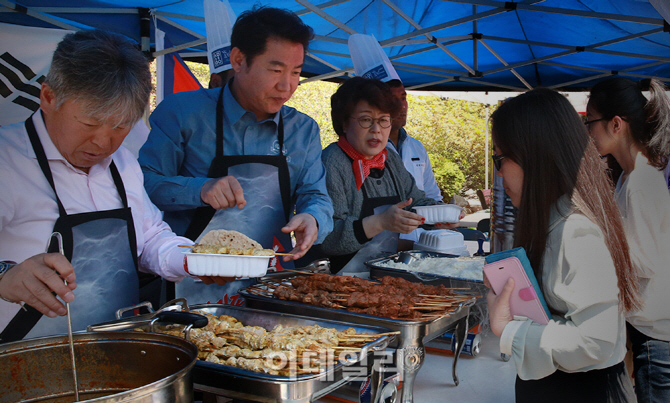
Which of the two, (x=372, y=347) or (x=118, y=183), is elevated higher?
(x=118, y=183)

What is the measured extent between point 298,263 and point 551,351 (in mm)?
1839

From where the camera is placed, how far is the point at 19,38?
3.57 m

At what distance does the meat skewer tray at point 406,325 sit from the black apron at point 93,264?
52cm

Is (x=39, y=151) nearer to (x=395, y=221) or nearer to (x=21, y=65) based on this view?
(x=395, y=221)

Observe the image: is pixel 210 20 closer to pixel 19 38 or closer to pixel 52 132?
pixel 52 132

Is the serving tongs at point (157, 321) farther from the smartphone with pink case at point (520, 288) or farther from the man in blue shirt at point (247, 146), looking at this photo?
the smartphone with pink case at point (520, 288)

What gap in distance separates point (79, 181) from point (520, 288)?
1.46m

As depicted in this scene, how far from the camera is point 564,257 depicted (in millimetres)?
1318

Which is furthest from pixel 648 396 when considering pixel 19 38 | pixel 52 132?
pixel 19 38

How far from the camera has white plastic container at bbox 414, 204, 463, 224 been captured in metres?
2.88

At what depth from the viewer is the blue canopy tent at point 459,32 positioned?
4.47 m

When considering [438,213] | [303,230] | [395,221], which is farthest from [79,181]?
[438,213]

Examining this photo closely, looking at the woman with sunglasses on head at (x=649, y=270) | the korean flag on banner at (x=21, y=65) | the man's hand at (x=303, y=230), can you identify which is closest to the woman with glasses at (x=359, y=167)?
the man's hand at (x=303, y=230)

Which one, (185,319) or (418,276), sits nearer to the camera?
(185,319)
